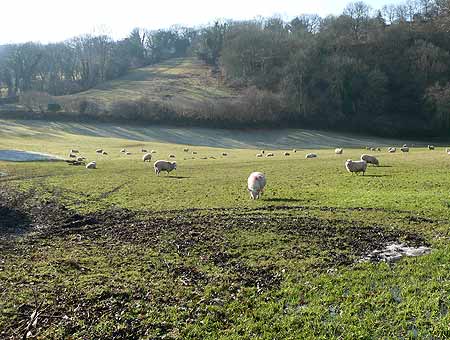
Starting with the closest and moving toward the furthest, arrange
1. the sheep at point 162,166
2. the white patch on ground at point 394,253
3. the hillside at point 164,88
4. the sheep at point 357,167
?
1. the white patch on ground at point 394,253
2. the sheep at point 357,167
3. the sheep at point 162,166
4. the hillside at point 164,88

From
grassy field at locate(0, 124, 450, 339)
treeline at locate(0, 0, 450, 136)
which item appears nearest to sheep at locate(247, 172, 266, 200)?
grassy field at locate(0, 124, 450, 339)

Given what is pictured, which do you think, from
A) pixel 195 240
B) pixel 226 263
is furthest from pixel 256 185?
pixel 226 263

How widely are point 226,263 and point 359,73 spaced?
98.4 meters

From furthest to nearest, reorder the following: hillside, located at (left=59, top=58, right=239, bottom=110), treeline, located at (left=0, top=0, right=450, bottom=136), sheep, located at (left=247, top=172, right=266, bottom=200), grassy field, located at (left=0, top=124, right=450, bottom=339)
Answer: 1. hillside, located at (left=59, top=58, right=239, bottom=110)
2. treeline, located at (left=0, top=0, right=450, bottom=136)
3. sheep, located at (left=247, top=172, right=266, bottom=200)
4. grassy field, located at (left=0, top=124, right=450, bottom=339)

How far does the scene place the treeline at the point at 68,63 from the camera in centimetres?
13488

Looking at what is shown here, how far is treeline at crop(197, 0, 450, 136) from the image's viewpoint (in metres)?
100

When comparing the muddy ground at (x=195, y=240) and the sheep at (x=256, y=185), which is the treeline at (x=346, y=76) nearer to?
the sheep at (x=256, y=185)

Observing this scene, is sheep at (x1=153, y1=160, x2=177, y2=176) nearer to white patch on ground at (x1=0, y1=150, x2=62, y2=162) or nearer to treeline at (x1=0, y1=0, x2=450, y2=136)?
white patch on ground at (x1=0, y1=150, x2=62, y2=162)

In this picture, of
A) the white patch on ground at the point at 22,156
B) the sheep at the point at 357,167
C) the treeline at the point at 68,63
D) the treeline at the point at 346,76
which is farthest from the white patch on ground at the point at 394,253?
the treeline at the point at 68,63

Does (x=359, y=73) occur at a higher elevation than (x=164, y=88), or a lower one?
higher

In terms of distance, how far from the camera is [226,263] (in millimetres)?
14586

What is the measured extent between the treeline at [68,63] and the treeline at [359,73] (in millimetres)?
49171

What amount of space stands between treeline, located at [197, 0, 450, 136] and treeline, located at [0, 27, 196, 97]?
49.2m

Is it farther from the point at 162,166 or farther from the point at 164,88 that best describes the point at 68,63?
the point at 162,166
